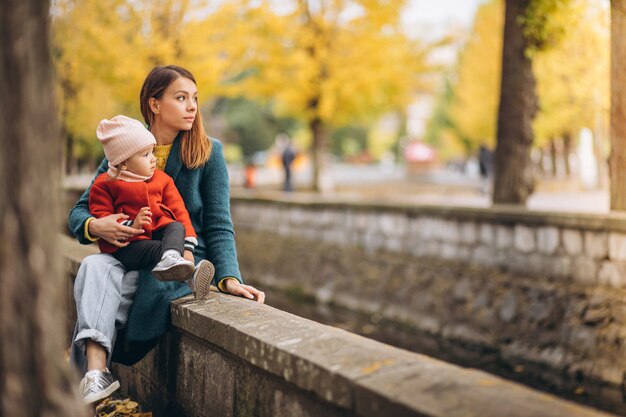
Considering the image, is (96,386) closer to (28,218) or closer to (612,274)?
(28,218)

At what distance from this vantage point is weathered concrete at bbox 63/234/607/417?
220cm

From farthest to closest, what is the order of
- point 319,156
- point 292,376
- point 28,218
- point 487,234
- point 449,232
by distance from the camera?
point 319,156 < point 449,232 < point 487,234 < point 292,376 < point 28,218

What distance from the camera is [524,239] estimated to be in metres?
8.85

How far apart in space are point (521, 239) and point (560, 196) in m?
16.3

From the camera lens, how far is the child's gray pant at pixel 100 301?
3.32m

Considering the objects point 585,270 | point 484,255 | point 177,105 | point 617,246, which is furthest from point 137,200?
point 484,255

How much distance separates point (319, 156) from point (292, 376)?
20155 millimetres

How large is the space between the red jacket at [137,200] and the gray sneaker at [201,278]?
169mm

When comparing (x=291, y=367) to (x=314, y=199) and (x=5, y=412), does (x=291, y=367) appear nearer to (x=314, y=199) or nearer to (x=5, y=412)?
(x=5, y=412)

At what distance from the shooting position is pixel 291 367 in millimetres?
2736

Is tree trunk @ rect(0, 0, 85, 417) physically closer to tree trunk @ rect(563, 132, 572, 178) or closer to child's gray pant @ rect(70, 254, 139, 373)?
child's gray pant @ rect(70, 254, 139, 373)

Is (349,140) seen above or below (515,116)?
above

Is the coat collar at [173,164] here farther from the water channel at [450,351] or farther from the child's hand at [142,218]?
the water channel at [450,351]

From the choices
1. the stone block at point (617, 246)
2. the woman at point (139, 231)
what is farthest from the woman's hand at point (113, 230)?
the stone block at point (617, 246)
